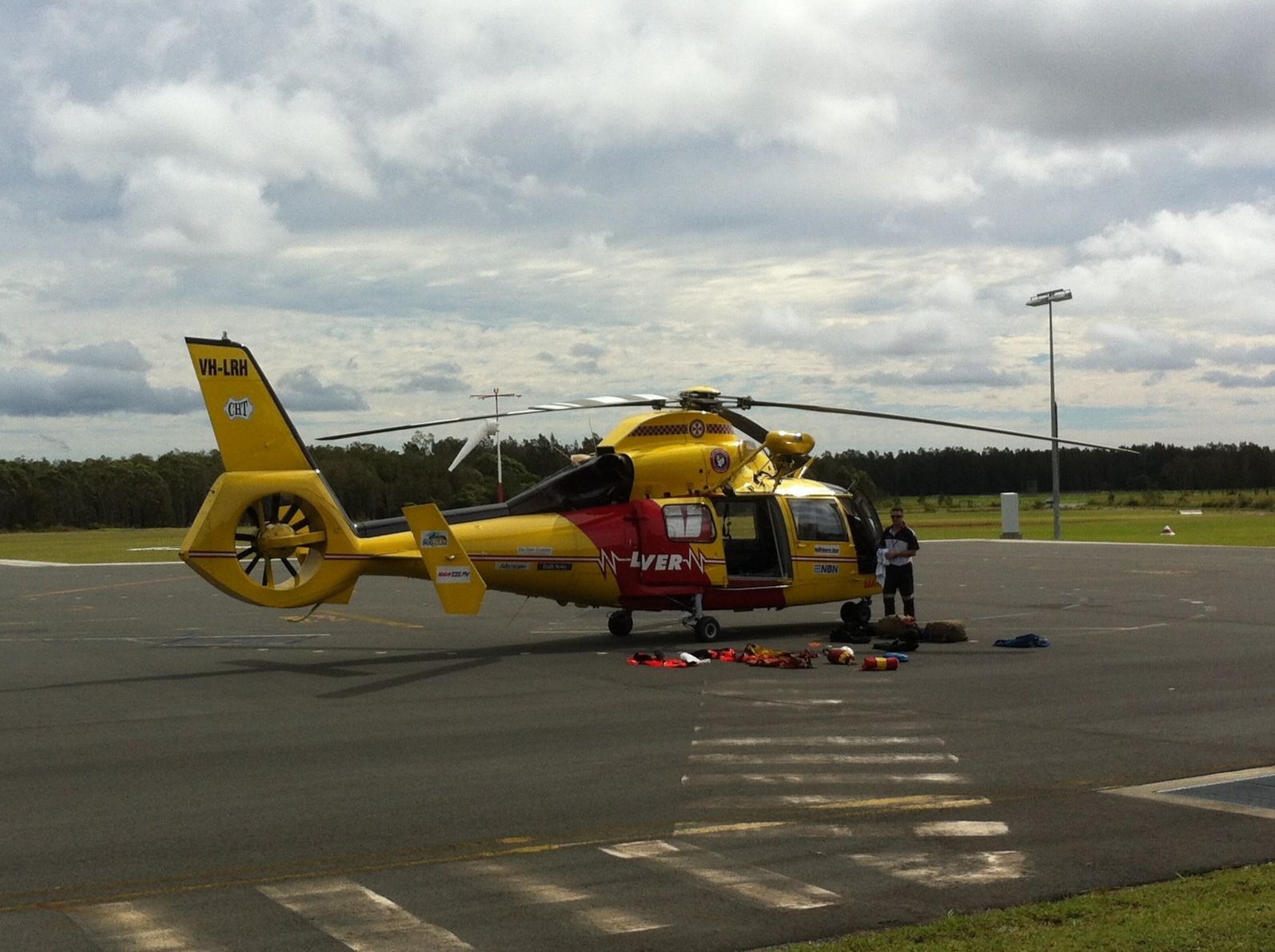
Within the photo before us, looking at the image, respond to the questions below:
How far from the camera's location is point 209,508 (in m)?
17.8

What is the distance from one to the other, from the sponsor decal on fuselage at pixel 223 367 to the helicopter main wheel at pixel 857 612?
11.3 meters

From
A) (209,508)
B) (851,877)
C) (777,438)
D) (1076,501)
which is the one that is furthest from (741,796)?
(1076,501)

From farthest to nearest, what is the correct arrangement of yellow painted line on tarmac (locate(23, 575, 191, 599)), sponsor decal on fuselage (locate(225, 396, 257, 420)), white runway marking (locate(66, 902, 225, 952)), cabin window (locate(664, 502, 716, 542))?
yellow painted line on tarmac (locate(23, 575, 191, 599))
cabin window (locate(664, 502, 716, 542))
sponsor decal on fuselage (locate(225, 396, 257, 420))
white runway marking (locate(66, 902, 225, 952))

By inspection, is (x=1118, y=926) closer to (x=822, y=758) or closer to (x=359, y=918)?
(x=359, y=918)

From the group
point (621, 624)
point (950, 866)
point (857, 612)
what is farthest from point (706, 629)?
point (950, 866)

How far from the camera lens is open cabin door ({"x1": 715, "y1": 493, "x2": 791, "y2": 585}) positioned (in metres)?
22.4

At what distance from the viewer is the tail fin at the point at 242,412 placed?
1800 cm

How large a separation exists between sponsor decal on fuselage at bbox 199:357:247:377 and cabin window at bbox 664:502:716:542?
7.23 metres

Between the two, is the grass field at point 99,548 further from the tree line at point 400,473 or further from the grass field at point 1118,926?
the grass field at point 1118,926

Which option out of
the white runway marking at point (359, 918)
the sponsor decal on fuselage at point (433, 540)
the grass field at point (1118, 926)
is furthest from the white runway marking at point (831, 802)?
the sponsor decal on fuselage at point (433, 540)

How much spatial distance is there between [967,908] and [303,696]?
1077cm

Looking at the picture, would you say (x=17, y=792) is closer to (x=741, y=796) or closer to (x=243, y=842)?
(x=243, y=842)

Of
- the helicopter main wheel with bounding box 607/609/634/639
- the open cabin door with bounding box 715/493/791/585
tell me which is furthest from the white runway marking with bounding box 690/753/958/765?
the helicopter main wheel with bounding box 607/609/634/639

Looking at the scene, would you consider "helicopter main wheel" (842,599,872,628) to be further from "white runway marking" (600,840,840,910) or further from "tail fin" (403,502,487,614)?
"white runway marking" (600,840,840,910)
